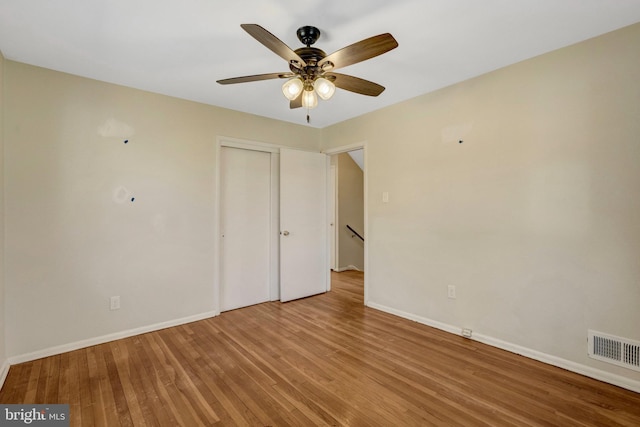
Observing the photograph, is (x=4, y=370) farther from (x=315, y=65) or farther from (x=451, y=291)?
(x=451, y=291)

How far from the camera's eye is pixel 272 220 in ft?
13.2

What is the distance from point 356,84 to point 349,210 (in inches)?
159

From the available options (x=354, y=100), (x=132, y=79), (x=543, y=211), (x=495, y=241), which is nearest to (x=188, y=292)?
(x=132, y=79)

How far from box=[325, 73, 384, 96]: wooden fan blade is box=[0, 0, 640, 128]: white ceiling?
12.5 inches

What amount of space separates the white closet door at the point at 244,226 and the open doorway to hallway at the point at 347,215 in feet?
6.72

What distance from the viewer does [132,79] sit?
2.73 m

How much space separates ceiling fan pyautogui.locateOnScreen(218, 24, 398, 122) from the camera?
1.61 m

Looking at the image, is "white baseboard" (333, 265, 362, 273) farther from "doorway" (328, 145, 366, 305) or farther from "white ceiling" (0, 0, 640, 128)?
"white ceiling" (0, 0, 640, 128)

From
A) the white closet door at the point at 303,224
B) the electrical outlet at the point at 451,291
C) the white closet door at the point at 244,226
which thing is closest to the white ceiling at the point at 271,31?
the white closet door at the point at 244,226

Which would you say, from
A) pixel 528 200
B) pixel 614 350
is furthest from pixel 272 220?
pixel 614 350

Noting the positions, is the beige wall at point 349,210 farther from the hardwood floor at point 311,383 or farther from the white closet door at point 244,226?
the hardwood floor at point 311,383

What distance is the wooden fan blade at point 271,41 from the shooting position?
56.6 inches

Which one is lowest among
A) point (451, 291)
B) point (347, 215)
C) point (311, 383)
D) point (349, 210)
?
point (311, 383)

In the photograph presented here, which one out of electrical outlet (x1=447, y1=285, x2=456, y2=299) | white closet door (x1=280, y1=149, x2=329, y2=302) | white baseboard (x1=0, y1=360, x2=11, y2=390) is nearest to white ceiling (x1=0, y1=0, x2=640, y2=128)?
white closet door (x1=280, y1=149, x2=329, y2=302)
